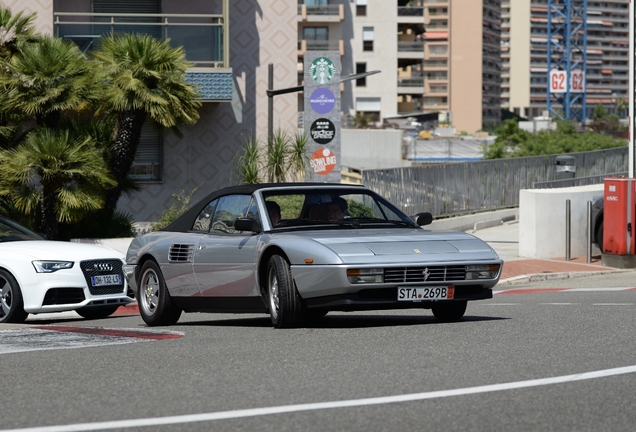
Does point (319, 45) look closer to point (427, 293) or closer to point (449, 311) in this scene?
point (449, 311)

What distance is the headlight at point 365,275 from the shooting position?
10664 mm

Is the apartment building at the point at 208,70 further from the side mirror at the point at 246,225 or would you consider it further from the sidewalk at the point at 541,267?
the side mirror at the point at 246,225

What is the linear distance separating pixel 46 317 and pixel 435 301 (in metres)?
7.52

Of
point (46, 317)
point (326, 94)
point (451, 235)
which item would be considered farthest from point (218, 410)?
point (326, 94)

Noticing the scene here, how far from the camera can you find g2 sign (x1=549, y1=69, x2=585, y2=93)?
6836 inches

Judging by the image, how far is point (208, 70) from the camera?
27859mm

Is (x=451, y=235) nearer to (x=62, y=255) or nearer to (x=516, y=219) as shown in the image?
(x=62, y=255)

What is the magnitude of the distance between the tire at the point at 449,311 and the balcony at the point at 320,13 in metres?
85.6

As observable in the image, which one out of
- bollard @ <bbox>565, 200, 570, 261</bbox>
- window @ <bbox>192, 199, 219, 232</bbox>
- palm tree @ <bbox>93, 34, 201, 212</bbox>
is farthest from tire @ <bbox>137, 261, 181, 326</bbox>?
bollard @ <bbox>565, 200, 570, 261</bbox>

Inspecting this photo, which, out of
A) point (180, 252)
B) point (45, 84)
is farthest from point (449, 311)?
point (45, 84)

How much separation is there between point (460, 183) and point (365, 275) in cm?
2292

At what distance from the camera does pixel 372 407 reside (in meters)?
6.83

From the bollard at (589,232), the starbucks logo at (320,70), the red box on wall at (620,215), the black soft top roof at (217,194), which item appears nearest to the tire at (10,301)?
the black soft top roof at (217,194)

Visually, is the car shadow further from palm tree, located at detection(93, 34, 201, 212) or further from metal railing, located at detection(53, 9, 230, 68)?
metal railing, located at detection(53, 9, 230, 68)
